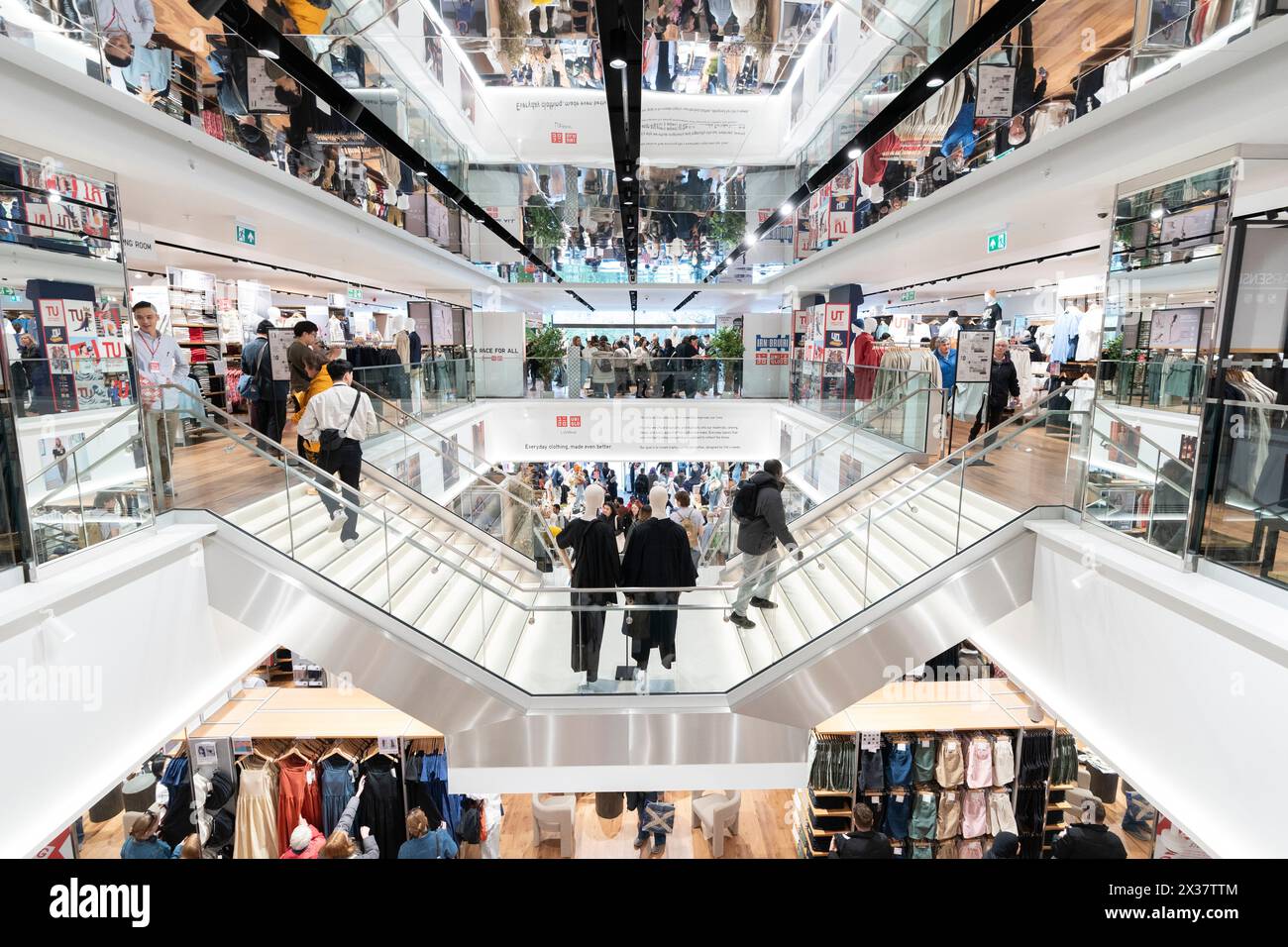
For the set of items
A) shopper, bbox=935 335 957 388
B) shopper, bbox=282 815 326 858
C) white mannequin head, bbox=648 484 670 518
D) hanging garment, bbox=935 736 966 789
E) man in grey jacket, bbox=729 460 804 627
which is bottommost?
shopper, bbox=282 815 326 858

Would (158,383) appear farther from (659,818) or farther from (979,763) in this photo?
(979,763)

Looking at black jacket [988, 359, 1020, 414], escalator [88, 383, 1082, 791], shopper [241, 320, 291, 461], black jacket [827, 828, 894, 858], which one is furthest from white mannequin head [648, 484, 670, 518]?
black jacket [988, 359, 1020, 414]

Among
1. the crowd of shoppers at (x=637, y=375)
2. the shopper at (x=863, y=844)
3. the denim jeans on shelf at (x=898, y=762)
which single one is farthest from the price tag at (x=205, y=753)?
the crowd of shoppers at (x=637, y=375)

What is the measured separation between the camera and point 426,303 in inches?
525

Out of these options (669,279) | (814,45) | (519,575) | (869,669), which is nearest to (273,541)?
(519,575)

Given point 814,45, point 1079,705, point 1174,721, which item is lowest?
point 1079,705

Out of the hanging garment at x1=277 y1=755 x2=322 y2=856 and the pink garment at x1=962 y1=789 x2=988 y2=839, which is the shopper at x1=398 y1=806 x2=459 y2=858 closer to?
the hanging garment at x1=277 y1=755 x2=322 y2=856

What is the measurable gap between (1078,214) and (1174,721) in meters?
5.14

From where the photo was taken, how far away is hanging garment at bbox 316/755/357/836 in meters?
6.18

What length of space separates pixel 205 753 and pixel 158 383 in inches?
135

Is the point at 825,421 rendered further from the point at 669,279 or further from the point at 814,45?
the point at 669,279

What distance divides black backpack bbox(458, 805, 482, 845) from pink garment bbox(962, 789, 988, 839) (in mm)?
4782

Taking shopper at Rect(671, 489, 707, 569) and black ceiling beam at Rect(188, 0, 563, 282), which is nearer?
black ceiling beam at Rect(188, 0, 563, 282)

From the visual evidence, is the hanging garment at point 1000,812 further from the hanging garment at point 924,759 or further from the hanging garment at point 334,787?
the hanging garment at point 334,787
